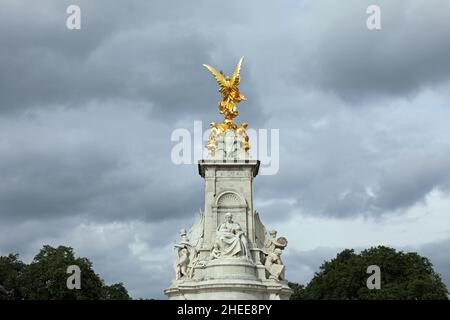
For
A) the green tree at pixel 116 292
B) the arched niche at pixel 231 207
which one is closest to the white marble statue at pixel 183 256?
the arched niche at pixel 231 207

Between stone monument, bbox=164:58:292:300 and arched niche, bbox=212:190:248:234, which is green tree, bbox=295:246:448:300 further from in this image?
arched niche, bbox=212:190:248:234

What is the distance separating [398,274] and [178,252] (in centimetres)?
2453

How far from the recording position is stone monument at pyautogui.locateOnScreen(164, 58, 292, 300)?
36.4m

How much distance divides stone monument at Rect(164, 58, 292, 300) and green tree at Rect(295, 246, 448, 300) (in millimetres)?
17971

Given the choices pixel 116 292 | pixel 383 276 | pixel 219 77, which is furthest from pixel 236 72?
pixel 116 292

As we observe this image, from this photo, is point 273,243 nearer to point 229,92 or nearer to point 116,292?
point 229,92

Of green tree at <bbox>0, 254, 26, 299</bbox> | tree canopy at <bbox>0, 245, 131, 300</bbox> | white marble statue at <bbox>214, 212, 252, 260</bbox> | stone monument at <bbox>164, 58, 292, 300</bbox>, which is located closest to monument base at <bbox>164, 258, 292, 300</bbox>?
stone monument at <bbox>164, 58, 292, 300</bbox>

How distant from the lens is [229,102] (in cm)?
4231

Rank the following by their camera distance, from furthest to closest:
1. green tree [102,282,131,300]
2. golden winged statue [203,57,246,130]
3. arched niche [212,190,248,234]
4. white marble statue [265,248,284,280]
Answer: green tree [102,282,131,300] → golden winged statue [203,57,246,130] → arched niche [212,190,248,234] → white marble statue [265,248,284,280]

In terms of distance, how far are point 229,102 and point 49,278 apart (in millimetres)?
24737

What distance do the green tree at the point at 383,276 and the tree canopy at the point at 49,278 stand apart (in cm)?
1951
